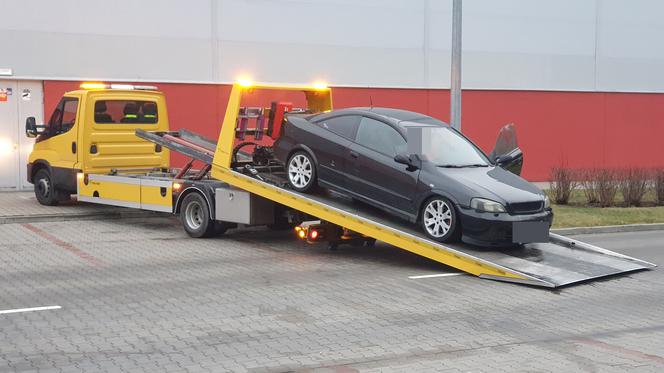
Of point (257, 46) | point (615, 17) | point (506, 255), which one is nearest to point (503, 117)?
point (615, 17)

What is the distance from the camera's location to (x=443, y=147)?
1136cm

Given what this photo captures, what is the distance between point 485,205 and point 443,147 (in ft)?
4.91

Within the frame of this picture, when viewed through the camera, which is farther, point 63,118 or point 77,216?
point 63,118

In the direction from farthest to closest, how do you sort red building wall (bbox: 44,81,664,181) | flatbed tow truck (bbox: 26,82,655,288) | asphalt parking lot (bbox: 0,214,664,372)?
red building wall (bbox: 44,81,664,181)
flatbed tow truck (bbox: 26,82,655,288)
asphalt parking lot (bbox: 0,214,664,372)

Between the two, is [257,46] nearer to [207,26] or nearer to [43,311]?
[207,26]

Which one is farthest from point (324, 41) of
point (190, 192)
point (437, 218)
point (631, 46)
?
point (437, 218)

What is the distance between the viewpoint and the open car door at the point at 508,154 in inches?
475

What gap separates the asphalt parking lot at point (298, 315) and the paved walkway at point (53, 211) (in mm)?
2763

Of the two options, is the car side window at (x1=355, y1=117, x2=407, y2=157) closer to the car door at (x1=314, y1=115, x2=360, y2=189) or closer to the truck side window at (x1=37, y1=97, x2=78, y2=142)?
the car door at (x1=314, y1=115, x2=360, y2=189)

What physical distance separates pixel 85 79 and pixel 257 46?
452 cm

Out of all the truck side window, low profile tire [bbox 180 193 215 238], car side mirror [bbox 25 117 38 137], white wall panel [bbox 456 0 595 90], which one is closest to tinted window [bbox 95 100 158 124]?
the truck side window

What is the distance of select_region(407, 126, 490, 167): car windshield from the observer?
36.0 ft

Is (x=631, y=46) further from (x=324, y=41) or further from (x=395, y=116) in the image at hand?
(x=395, y=116)

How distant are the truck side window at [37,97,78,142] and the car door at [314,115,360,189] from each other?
603cm
